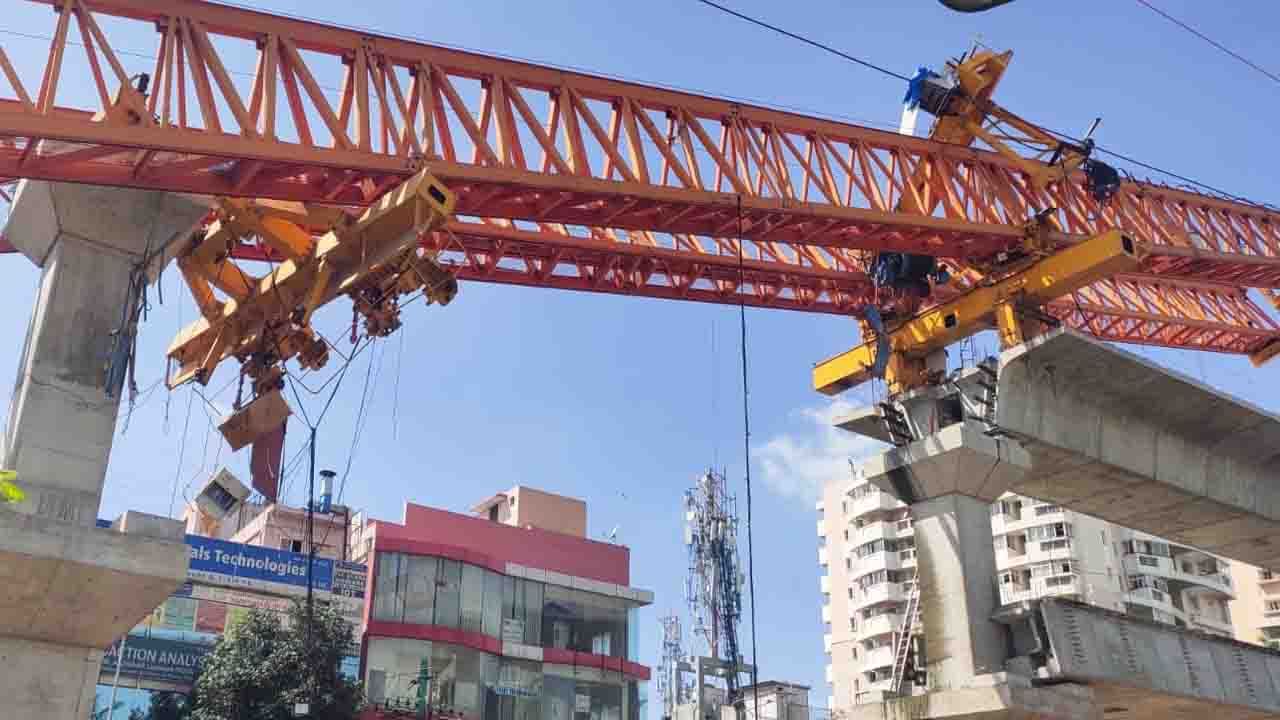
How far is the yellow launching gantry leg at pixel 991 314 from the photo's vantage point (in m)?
21.6

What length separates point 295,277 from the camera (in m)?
18.2

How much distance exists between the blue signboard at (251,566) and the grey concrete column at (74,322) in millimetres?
21840

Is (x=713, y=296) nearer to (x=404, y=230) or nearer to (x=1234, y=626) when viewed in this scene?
(x=404, y=230)

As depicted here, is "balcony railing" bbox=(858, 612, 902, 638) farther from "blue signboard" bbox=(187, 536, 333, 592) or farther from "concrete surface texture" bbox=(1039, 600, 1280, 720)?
"concrete surface texture" bbox=(1039, 600, 1280, 720)

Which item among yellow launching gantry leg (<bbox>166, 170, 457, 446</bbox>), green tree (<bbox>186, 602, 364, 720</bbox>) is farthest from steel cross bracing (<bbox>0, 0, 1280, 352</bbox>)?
green tree (<bbox>186, 602, 364, 720</bbox>)

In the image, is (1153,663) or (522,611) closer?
(1153,663)

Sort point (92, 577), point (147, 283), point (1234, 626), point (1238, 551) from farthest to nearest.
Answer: point (1234, 626) < point (1238, 551) < point (147, 283) < point (92, 577)

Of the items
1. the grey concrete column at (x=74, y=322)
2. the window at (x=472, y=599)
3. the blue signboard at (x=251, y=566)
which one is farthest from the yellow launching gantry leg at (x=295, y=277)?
the window at (x=472, y=599)

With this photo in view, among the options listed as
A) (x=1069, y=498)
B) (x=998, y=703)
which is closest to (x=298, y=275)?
(x=998, y=703)

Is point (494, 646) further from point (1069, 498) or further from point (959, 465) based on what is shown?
point (959, 465)

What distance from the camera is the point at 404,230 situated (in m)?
16.4

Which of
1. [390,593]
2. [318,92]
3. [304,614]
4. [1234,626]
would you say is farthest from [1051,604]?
[1234,626]

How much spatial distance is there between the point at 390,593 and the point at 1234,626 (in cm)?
5647

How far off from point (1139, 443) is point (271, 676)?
71.3 ft
